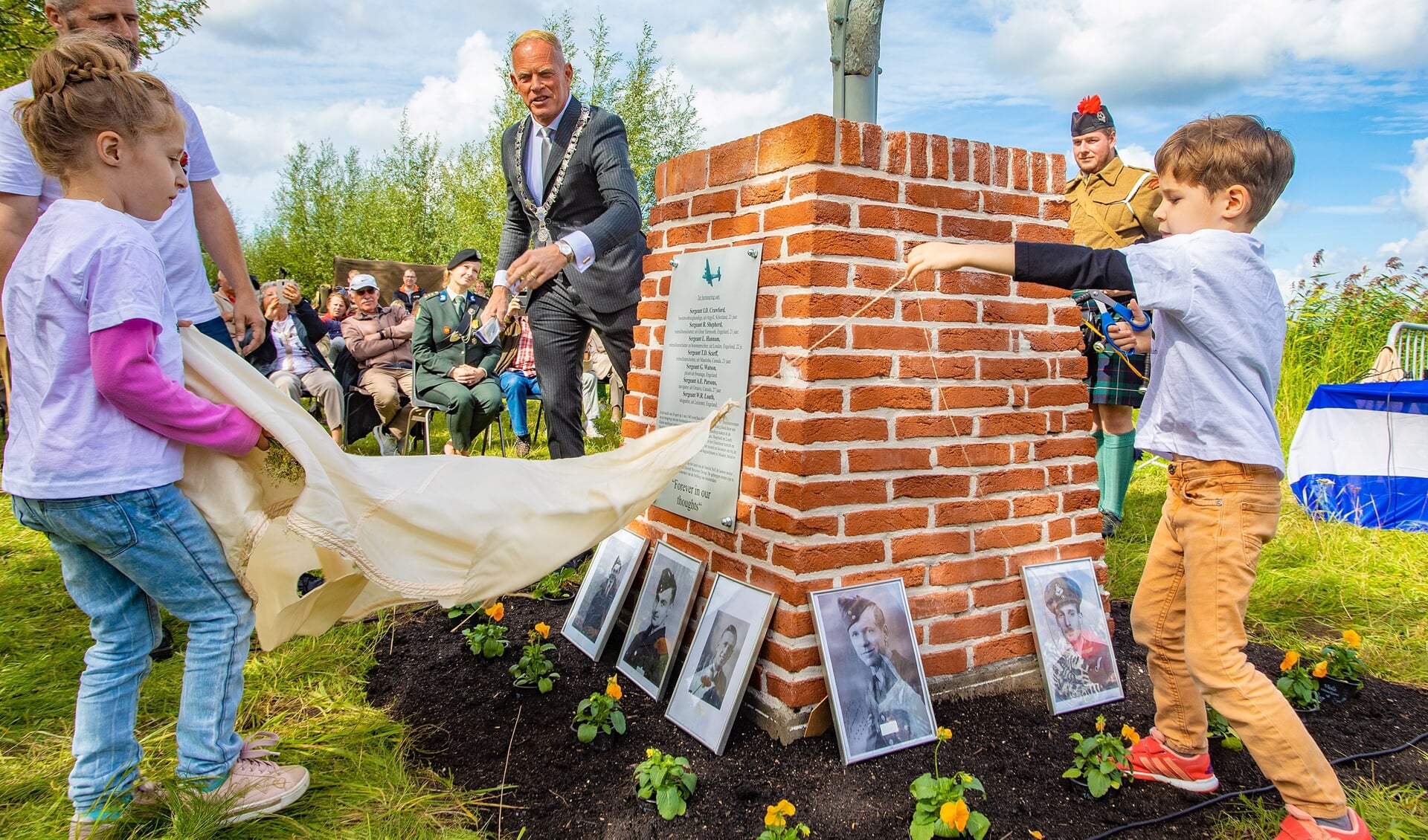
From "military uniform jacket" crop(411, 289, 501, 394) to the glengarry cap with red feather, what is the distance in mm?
4655

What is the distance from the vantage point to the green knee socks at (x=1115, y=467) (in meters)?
4.66

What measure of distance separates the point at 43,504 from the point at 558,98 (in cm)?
268

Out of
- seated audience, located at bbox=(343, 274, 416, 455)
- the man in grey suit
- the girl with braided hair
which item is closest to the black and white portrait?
the girl with braided hair

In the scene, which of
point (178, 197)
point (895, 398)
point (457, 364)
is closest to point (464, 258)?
point (457, 364)

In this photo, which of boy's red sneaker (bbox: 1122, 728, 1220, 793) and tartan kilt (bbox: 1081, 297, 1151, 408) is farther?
tartan kilt (bbox: 1081, 297, 1151, 408)

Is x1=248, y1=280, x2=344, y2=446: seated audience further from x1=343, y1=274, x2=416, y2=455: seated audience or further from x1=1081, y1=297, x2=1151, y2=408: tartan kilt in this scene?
x1=1081, y1=297, x2=1151, y2=408: tartan kilt

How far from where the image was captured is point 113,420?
181 cm

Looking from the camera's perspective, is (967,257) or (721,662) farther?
(721,662)

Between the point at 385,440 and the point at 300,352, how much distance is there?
111 centimetres

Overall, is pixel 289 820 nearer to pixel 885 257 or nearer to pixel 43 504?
pixel 43 504

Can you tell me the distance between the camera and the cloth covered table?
5086 millimetres

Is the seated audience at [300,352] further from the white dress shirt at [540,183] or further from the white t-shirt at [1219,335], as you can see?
the white t-shirt at [1219,335]

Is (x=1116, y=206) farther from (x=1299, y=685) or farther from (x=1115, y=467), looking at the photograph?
(x=1299, y=685)

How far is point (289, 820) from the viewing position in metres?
2.13
